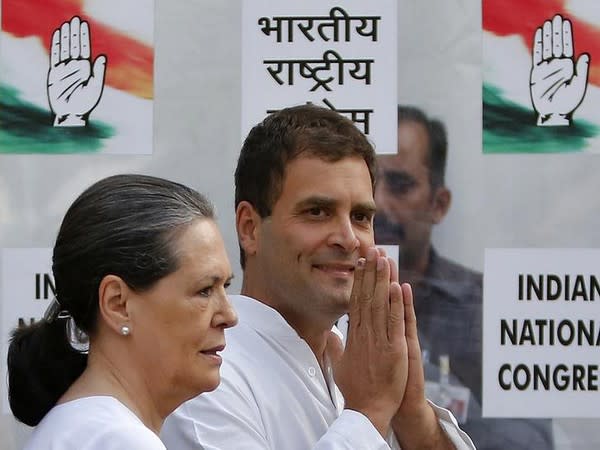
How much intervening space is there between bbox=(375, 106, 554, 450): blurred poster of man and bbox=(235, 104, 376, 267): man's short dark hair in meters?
0.47

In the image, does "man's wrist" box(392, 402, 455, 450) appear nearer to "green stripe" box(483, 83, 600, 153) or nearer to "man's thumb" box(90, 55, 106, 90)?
"green stripe" box(483, 83, 600, 153)

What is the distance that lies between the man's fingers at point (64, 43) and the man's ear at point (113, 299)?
4.49ft

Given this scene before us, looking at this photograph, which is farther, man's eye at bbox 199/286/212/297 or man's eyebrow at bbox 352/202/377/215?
man's eyebrow at bbox 352/202/377/215

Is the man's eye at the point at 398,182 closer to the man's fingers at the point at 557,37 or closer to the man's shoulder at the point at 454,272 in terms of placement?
the man's shoulder at the point at 454,272

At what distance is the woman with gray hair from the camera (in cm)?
165

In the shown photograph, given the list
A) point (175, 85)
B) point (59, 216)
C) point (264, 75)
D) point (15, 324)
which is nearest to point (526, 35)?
point (264, 75)

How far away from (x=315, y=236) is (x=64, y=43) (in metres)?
1.02

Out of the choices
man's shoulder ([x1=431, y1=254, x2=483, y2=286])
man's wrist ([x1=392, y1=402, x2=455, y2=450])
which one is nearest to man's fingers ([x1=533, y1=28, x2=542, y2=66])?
man's shoulder ([x1=431, y1=254, x2=483, y2=286])

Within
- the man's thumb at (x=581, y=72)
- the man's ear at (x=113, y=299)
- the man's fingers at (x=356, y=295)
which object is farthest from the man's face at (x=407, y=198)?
the man's ear at (x=113, y=299)

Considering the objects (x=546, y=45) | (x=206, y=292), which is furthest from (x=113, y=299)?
(x=546, y=45)

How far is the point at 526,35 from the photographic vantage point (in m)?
2.84

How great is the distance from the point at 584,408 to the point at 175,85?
4.22ft

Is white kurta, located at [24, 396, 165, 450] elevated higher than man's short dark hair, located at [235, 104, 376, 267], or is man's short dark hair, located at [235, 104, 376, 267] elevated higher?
man's short dark hair, located at [235, 104, 376, 267]

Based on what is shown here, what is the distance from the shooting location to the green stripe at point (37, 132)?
2857 mm
